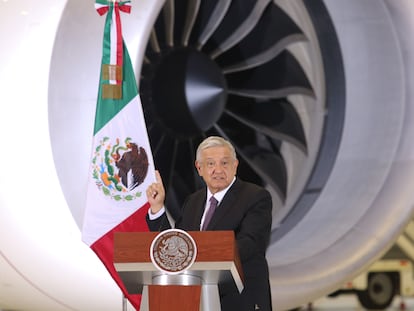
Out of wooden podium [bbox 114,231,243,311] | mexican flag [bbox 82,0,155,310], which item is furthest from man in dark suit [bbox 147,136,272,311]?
mexican flag [bbox 82,0,155,310]

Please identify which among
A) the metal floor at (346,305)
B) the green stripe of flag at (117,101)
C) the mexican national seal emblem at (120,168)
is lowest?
the mexican national seal emblem at (120,168)

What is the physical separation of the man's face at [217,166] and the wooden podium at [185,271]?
1.01 feet

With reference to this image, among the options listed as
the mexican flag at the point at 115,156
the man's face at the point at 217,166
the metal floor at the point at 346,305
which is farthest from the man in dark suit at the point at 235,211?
the metal floor at the point at 346,305

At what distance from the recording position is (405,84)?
12.8ft

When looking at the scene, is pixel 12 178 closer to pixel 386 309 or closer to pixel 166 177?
pixel 166 177

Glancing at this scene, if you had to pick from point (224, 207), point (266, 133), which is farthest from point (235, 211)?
point (266, 133)

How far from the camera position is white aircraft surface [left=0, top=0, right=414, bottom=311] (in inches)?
116

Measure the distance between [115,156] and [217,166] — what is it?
0.98m

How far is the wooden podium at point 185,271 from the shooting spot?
1.88 meters

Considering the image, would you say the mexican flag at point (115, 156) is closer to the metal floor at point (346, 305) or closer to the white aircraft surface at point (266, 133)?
the white aircraft surface at point (266, 133)

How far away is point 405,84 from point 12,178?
1.74m

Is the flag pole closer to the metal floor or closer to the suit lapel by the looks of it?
the suit lapel

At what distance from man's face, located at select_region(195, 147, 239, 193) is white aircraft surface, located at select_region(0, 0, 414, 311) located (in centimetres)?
82

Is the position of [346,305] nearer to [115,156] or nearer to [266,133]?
[266,133]
